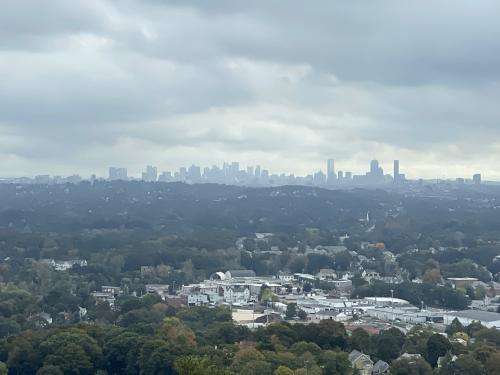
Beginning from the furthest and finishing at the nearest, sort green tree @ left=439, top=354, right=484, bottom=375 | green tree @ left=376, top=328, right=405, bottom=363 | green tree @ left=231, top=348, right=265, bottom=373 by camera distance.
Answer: green tree @ left=376, top=328, right=405, bottom=363 → green tree @ left=439, top=354, right=484, bottom=375 → green tree @ left=231, top=348, right=265, bottom=373

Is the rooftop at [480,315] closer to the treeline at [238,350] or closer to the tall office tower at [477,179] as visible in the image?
the treeline at [238,350]

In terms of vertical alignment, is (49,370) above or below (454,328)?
above

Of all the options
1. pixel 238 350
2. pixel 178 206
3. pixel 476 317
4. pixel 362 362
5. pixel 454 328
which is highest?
pixel 178 206

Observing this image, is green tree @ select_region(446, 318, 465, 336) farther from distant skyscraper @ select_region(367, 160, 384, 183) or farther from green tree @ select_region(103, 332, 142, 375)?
distant skyscraper @ select_region(367, 160, 384, 183)

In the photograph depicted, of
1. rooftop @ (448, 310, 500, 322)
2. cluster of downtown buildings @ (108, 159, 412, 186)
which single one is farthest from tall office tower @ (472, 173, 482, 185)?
rooftop @ (448, 310, 500, 322)

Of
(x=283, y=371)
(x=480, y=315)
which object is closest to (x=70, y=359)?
(x=283, y=371)

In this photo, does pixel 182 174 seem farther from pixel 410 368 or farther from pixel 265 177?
pixel 410 368

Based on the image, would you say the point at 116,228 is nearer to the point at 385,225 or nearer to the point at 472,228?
the point at 385,225

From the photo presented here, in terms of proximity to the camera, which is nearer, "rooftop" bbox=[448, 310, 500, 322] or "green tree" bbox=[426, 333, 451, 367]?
"green tree" bbox=[426, 333, 451, 367]

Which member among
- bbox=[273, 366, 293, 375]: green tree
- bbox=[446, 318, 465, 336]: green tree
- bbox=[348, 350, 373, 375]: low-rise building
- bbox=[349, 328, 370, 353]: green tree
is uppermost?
bbox=[273, 366, 293, 375]: green tree

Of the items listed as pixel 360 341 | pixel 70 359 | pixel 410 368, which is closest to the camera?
pixel 410 368

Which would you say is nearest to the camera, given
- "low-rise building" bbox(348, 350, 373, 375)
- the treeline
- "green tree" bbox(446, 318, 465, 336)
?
the treeline

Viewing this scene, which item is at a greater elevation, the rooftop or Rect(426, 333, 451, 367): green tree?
Rect(426, 333, 451, 367): green tree

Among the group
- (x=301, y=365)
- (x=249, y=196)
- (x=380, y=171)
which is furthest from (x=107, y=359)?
(x=380, y=171)
